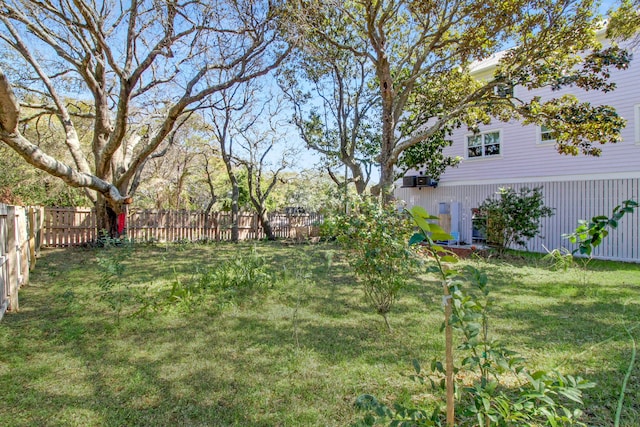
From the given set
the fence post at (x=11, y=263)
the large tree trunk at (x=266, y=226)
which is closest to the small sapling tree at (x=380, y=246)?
the fence post at (x=11, y=263)

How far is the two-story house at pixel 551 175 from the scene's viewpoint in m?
10.2

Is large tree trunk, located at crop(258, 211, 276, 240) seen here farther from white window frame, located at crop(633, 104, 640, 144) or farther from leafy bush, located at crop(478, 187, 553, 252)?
white window frame, located at crop(633, 104, 640, 144)

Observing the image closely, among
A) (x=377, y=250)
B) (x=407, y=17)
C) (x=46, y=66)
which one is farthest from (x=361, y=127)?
(x=377, y=250)

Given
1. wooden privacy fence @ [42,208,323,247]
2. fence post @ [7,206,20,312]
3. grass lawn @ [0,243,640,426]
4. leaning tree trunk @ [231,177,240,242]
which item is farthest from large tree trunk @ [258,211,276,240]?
fence post @ [7,206,20,312]

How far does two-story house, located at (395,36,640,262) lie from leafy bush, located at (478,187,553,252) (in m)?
0.82

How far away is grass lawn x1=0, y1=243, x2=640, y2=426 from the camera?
2252mm

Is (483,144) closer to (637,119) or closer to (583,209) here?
(583,209)

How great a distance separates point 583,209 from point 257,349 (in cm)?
1195

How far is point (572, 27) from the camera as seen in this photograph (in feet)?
25.9

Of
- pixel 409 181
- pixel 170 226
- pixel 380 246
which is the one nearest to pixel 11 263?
pixel 380 246

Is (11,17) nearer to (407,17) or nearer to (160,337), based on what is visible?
(160,337)

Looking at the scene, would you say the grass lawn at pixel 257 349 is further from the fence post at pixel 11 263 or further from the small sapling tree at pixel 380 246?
the small sapling tree at pixel 380 246

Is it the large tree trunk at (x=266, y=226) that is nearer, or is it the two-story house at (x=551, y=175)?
the two-story house at (x=551, y=175)

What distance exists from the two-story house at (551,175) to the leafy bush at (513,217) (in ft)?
2.70
